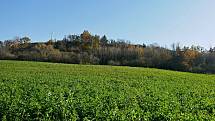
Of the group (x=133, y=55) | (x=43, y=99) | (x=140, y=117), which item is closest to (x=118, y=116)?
(x=140, y=117)

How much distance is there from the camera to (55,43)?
443 ft

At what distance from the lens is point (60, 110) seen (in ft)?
47.2

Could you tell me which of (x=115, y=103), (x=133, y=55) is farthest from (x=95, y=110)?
(x=133, y=55)

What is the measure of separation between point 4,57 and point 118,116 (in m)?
85.1

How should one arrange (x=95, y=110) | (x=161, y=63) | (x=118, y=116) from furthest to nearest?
(x=161, y=63)
(x=95, y=110)
(x=118, y=116)

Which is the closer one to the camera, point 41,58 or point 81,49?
point 41,58

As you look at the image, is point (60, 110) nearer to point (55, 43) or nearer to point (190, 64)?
point (190, 64)

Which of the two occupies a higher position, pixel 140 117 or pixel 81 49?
pixel 81 49

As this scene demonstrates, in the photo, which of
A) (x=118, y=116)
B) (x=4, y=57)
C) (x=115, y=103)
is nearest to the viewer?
(x=118, y=116)

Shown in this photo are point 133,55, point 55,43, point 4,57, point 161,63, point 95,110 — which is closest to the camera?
point 95,110

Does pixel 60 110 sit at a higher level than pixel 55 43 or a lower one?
lower

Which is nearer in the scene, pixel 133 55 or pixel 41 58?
pixel 41 58

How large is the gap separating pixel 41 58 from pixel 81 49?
83.7 feet

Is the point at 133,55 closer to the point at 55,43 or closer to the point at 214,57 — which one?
the point at 214,57
